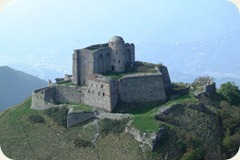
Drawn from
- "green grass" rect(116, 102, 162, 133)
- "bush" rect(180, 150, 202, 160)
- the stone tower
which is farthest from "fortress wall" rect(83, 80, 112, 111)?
"bush" rect(180, 150, 202, 160)

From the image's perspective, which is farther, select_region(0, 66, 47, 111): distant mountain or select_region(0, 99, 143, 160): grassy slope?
select_region(0, 66, 47, 111): distant mountain

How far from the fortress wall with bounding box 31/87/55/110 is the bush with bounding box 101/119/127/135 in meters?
7.72

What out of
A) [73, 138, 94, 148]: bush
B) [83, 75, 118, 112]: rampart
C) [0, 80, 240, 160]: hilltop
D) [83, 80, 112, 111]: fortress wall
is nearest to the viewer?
[0, 80, 240, 160]: hilltop

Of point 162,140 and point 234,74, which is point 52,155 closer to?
point 162,140

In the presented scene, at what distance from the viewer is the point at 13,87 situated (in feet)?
335

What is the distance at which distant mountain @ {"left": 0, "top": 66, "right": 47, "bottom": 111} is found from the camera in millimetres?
98375

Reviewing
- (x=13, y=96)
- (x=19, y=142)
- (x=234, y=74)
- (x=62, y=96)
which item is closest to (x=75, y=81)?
(x=62, y=96)

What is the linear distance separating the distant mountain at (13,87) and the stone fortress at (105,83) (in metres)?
49.1

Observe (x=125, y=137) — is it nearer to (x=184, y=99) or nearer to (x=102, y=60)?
(x=184, y=99)

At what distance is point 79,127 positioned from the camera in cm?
4306

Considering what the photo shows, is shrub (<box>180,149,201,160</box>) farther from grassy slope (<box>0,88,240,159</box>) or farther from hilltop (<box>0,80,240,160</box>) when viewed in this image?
grassy slope (<box>0,88,240,159</box>)

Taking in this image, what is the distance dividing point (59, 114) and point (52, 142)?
356 centimetres

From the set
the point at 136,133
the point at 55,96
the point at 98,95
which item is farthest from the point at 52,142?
the point at 55,96

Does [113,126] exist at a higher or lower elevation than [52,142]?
higher
